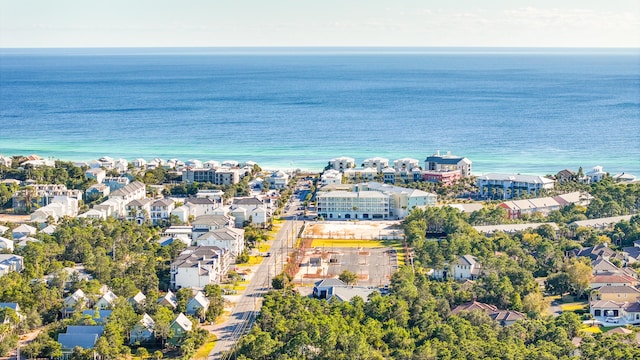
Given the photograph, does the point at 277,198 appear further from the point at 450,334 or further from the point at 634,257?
the point at 450,334

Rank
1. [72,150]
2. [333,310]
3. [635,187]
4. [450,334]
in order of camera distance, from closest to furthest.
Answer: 1. [450,334]
2. [333,310]
3. [635,187]
4. [72,150]

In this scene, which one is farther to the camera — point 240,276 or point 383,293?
point 240,276

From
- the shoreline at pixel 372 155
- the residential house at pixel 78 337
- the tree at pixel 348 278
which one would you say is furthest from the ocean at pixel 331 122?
the residential house at pixel 78 337

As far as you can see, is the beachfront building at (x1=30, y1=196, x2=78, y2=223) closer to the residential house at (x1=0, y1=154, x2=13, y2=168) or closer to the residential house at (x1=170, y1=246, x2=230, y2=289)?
the residential house at (x1=170, y1=246, x2=230, y2=289)

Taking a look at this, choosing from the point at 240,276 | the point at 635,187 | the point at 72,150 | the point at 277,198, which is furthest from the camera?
the point at 72,150

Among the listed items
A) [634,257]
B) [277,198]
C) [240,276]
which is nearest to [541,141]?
[277,198]

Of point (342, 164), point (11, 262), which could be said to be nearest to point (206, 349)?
point (11, 262)
